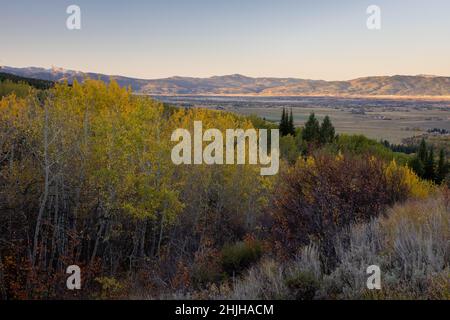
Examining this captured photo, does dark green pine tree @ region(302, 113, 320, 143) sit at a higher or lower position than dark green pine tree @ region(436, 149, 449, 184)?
higher

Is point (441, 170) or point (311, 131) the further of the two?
point (311, 131)

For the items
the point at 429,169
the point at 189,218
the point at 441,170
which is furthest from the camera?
the point at 429,169

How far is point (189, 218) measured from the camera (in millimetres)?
26203

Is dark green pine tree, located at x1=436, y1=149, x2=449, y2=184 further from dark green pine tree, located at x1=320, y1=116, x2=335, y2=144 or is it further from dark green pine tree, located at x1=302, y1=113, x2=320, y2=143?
dark green pine tree, located at x1=302, y1=113, x2=320, y2=143

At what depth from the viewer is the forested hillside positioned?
22.1ft

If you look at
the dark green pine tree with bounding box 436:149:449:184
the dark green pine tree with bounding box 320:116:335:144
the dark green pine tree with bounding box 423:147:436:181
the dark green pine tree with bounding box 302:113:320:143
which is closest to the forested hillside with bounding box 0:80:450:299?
the dark green pine tree with bounding box 423:147:436:181

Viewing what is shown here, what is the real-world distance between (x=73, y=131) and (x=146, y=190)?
4556 mm

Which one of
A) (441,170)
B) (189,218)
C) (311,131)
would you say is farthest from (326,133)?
(189,218)

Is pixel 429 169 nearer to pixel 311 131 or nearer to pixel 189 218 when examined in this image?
pixel 311 131

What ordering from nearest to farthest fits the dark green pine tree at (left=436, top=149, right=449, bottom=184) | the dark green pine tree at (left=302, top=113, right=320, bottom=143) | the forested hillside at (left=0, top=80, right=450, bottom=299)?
the forested hillside at (left=0, top=80, right=450, bottom=299), the dark green pine tree at (left=436, top=149, right=449, bottom=184), the dark green pine tree at (left=302, top=113, right=320, bottom=143)

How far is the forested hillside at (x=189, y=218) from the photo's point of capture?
22.1 feet

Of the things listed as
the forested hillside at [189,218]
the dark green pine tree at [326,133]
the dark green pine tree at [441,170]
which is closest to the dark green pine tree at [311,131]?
the dark green pine tree at [326,133]
